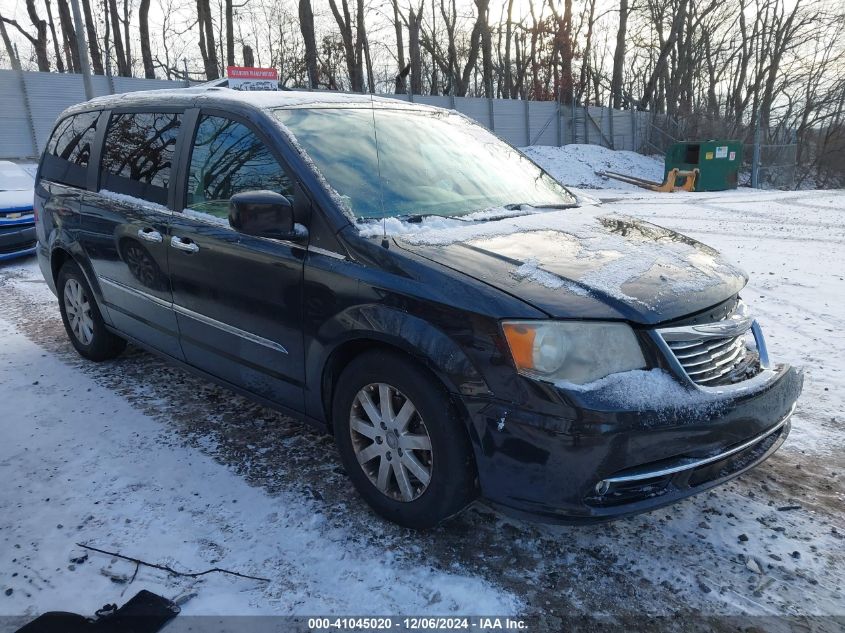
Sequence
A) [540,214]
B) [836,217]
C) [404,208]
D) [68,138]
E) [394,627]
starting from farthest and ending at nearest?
[836,217], [68,138], [540,214], [404,208], [394,627]

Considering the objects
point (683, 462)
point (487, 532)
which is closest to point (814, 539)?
point (683, 462)

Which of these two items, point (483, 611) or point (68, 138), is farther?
point (68, 138)

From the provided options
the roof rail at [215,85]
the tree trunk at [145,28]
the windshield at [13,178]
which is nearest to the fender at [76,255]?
the roof rail at [215,85]

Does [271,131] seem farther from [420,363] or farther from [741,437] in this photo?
[741,437]

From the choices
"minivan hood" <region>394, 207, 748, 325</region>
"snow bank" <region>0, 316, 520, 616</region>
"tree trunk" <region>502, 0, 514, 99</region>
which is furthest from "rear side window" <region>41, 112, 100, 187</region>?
"tree trunk" <region>502, 0, 514, 99</region>

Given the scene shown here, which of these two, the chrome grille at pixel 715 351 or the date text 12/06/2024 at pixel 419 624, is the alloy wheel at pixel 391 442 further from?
the chrome grille at pixel 715 351

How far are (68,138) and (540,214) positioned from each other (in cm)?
369

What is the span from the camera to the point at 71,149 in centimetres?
473

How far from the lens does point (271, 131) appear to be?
10.1 feet

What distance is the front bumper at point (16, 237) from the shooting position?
8672 mm

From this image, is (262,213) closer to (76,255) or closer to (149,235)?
(149,235)

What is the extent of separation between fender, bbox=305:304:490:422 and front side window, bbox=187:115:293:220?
2.33ft

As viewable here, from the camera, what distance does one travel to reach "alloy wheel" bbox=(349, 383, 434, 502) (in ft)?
8.26

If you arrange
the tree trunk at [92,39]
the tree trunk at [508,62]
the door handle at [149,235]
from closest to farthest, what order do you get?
1. the door handle at [149,235]
2. the tree trunk at [92,39]
3. the tree trunk at [508,62]
